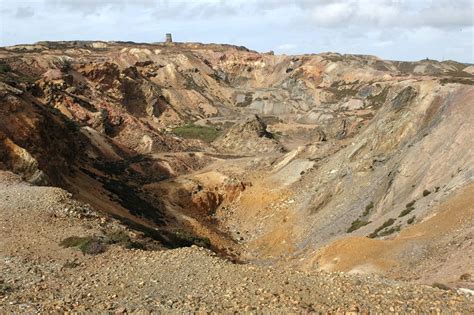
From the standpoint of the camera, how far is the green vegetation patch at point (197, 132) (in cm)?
9131

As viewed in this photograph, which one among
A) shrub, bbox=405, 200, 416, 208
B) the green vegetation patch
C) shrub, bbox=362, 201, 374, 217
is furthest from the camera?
the green vegetation patch

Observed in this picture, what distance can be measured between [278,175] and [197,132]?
43250 mm

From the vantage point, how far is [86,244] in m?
20.1

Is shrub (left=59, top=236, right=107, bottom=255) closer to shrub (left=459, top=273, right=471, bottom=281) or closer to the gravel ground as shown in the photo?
the gravel ground

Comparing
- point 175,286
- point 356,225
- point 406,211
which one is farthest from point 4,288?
point 356,225

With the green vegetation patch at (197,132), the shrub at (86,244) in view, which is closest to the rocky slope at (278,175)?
the green vegetation patch at (197,132)

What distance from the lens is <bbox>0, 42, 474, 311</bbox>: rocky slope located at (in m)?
25.9

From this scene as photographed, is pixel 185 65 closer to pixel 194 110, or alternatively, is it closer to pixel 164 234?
pixel 194 110

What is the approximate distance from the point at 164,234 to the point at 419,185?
60.8 feet

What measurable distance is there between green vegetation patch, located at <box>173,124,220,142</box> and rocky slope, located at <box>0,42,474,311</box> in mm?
286

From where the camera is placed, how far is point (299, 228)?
1652 inches

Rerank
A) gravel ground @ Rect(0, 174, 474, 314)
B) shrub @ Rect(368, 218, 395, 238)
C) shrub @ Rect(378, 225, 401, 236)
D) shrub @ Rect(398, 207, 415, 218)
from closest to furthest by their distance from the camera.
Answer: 1. gravel ground @ Rect(0, 174, 474, 314)
2. shrub @ Rect(378, 225, 401, 236)
3. shrub @ Rect(368, 218, 395, 238)
4. shrub @ Rect(398, 207, 415, 218)

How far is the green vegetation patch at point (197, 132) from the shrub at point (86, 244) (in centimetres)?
6858

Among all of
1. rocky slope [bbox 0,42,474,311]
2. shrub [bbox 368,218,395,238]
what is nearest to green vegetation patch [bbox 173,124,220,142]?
rocky slope [bbox 0,42,474,311]
